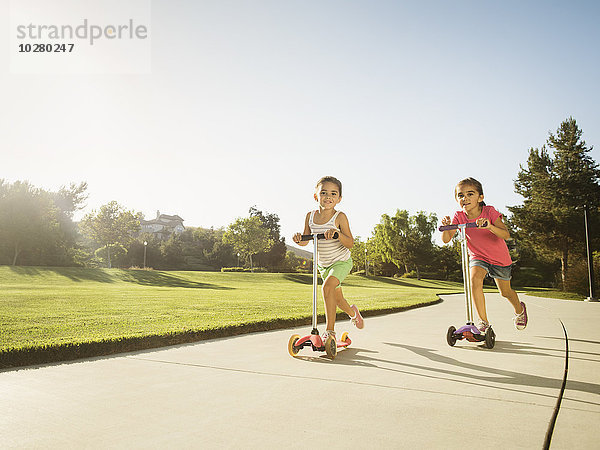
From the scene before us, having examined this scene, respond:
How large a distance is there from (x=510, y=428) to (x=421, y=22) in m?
8.68

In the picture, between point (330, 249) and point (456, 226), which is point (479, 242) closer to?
point (456, 226)

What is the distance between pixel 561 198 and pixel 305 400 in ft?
100

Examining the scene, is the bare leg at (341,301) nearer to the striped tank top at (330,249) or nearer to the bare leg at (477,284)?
the striped tank top at (330,249)

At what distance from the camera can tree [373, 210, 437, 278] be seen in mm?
53812

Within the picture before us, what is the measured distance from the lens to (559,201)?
27609mm

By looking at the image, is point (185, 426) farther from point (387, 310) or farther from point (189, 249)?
point (189, 249)

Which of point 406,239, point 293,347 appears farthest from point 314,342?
point 406,239

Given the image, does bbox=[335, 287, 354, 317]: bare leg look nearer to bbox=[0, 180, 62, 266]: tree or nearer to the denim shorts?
the denim shorts

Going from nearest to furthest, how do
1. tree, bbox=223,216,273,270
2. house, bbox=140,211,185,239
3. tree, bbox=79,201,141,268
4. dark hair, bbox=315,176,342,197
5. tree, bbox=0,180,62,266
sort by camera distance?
dark hair, bbox=315,176,342,197 → tree, bbox=0,180,62,266 → tree, bbox=79,201,141,268 → tree, bbox=223,216,273,270 → house, bbox=140,211,185,239

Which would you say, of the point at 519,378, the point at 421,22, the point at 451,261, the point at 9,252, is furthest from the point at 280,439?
the point at 451,261

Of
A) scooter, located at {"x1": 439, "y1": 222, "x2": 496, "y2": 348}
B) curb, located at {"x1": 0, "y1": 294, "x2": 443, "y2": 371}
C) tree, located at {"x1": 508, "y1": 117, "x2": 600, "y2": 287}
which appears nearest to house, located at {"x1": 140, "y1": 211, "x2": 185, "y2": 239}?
tree, located at {"x1": 508, "y1": 117, "x2": 600, "y2": 287}

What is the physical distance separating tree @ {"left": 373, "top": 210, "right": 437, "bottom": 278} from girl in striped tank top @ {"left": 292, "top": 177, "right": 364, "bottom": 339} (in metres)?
50.9

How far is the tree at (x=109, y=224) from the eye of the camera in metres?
44.6

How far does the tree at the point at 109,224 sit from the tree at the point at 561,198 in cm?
3719
